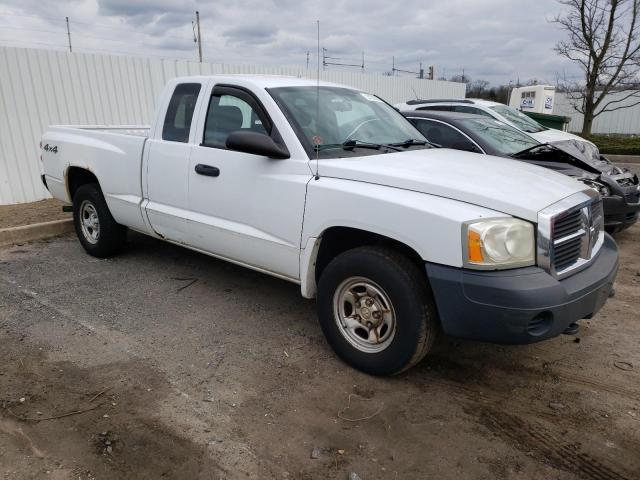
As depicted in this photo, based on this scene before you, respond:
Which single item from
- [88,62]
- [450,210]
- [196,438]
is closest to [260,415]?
[196,438]

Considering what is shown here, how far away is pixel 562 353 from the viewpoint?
12.6 feet

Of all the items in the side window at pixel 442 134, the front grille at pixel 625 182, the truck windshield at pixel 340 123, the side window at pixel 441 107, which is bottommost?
the front grille at pixel 625 182

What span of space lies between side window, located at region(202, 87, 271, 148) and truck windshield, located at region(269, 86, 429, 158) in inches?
8.9

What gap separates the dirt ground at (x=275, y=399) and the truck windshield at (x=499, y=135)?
2.63 metres

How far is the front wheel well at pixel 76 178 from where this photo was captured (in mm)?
5980

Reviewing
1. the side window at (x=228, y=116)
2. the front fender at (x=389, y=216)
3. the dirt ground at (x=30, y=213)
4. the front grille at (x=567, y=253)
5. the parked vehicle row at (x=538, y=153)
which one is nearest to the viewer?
the front fender at (x=389, y=216)

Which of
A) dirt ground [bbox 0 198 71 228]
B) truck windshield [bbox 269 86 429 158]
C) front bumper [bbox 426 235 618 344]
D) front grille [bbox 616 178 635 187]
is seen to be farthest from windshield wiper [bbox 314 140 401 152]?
dirt ground [bbox 0 198 71 228]

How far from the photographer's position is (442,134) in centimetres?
701

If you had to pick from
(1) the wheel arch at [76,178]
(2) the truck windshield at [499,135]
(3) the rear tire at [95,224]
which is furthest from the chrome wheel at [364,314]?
(2) the truck windshield at [499,135]

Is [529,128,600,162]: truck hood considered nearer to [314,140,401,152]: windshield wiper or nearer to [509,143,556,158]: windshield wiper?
[509,143,556,158]: windshield wiper

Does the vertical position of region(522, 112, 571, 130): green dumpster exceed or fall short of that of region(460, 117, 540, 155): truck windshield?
it falls short

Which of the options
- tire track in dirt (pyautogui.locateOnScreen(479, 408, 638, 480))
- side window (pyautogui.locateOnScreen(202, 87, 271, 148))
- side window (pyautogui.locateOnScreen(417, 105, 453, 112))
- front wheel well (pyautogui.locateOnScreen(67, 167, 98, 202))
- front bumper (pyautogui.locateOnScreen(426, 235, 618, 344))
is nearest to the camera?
tire track in dirt (pyautogui.locateOnScreen(479, 408, 638, 480))

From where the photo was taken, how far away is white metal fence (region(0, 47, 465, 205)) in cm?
814

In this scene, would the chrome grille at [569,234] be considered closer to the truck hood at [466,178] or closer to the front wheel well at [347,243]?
the truck hood at [466,178]
